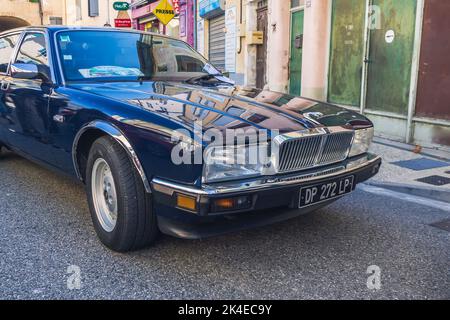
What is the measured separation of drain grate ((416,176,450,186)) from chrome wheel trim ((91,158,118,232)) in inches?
134

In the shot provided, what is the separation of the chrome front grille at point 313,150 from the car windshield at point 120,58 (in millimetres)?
1554

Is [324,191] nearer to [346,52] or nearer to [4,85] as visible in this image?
[4,85]

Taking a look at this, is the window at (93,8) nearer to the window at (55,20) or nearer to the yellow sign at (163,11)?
the window at (55,20)

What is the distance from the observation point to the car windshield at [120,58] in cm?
372

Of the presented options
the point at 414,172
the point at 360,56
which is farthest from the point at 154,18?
the point at 414,172

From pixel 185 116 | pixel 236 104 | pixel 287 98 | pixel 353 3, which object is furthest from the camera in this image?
pixel 353 3

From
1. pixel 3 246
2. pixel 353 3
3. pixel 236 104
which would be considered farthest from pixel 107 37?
pixel 353 3

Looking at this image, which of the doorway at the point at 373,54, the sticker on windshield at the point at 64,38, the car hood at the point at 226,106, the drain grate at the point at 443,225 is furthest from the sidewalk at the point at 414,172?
the sticker on windshield at the point at 64,38

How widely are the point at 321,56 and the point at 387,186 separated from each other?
445cm

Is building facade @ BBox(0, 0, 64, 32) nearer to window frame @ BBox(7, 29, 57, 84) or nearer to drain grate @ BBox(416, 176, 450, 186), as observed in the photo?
window frame @ BBox(7, 29, 57, 84)

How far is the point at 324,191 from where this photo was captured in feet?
9.38

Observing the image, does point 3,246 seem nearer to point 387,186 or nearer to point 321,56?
point 387,186

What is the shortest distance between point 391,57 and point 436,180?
2.80m

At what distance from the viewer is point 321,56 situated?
8.71 m
